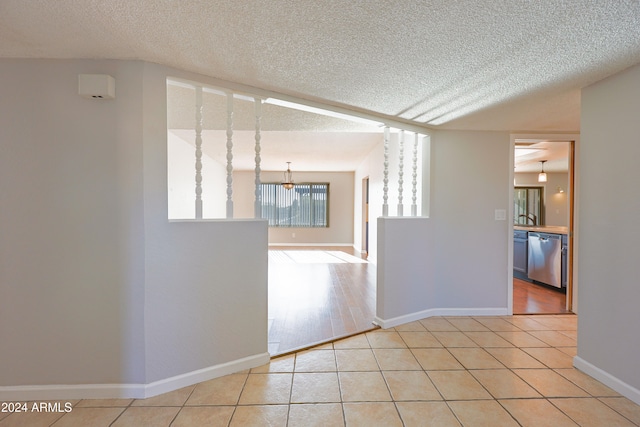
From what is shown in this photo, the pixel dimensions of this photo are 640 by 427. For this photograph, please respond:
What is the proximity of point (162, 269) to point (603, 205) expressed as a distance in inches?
115

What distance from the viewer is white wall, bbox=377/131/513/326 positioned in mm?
3139

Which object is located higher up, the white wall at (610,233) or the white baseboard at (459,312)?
the white wall at (610,233)

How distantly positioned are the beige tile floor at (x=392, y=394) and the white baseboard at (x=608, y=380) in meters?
0.04

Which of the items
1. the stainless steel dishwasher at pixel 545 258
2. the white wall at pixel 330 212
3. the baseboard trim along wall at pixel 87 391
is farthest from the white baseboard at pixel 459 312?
the white wall at pixel 330 212

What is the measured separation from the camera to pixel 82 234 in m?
1.76

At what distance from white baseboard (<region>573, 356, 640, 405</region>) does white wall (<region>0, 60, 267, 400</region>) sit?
2.85 m

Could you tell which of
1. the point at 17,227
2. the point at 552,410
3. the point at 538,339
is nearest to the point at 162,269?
the point at 17,227

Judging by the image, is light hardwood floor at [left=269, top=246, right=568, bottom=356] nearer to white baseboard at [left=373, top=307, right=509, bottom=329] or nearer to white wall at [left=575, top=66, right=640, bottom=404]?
white baseboard at [left=373, top=307, right=509, bottom=329]

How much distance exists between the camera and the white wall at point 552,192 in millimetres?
7824

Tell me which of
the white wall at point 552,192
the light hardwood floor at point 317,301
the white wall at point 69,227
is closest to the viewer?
the white wall at point 69,227

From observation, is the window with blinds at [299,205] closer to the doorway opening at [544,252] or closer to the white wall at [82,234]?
the doorway opening at [544,252]

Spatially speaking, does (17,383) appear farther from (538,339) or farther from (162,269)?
(538,339)

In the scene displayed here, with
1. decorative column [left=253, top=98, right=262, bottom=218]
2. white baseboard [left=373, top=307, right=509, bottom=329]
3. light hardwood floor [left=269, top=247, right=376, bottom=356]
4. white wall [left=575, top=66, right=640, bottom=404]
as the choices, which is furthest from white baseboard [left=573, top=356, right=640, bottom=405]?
decorative column [left=253, top=98, right=262, bottom=218]

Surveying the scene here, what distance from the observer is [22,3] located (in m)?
1.27
